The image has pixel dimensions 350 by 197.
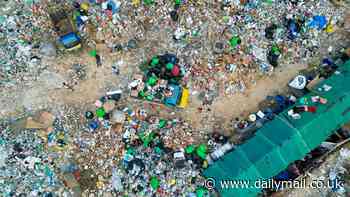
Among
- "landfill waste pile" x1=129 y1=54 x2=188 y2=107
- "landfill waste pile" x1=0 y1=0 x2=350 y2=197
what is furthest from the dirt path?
"landfill waste pile" x1=129 y1=54 x2=188 y2=107

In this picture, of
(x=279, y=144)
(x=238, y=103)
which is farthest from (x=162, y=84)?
(x=279, y=144)

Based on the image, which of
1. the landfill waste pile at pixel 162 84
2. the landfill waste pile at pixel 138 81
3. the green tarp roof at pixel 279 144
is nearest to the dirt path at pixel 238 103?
the landfill waste pile at pixel 138 81

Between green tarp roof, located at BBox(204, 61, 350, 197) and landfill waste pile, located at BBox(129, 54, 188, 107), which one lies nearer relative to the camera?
green tarp roof, located at BBox(204, 61, 350, 197)

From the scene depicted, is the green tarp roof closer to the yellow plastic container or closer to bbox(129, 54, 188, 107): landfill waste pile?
the yellow plastic container

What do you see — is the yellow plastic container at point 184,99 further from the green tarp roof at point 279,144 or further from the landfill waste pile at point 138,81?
the green tarp roof at point 279,144

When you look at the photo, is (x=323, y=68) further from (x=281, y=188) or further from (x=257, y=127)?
(x=281, y=188)

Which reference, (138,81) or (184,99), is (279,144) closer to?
(184,99)

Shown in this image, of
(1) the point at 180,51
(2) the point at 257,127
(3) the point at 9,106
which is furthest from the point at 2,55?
(2) the point at 257,127
